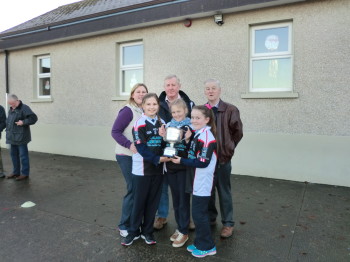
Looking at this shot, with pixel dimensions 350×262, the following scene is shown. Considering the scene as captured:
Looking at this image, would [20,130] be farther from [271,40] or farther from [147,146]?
[271,40]

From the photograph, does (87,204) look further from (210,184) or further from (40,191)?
(210,184)

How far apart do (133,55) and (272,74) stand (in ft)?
11.8

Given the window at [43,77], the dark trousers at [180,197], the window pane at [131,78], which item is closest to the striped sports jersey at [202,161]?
the dark trousers at [180,197]

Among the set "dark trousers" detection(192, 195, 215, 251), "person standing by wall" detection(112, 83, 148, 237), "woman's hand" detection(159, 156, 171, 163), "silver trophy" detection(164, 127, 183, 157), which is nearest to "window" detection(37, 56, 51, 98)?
"person standing by wall" detection(112, 83, 148, 237)

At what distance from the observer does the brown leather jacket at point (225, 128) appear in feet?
10.3

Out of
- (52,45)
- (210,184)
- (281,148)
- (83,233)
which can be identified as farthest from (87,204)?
(52,45)

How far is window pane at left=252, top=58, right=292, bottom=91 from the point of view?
5727mm

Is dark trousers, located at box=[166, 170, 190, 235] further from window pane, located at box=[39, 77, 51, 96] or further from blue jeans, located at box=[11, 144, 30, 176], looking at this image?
window pane, located at box=[39, 77, 51, 96]

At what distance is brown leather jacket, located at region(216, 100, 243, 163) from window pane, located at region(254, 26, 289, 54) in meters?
3.23

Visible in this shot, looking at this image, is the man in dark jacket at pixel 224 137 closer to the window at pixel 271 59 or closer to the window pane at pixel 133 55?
the window at pixel 271 59

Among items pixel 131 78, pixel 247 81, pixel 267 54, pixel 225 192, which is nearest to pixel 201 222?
pixel 225 192

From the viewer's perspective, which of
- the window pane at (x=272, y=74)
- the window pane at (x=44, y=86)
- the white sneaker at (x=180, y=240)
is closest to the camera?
the white sneaker at (x=180, y=240)

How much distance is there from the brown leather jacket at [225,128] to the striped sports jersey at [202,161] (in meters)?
0.30

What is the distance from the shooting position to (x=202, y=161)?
8.93 feet
